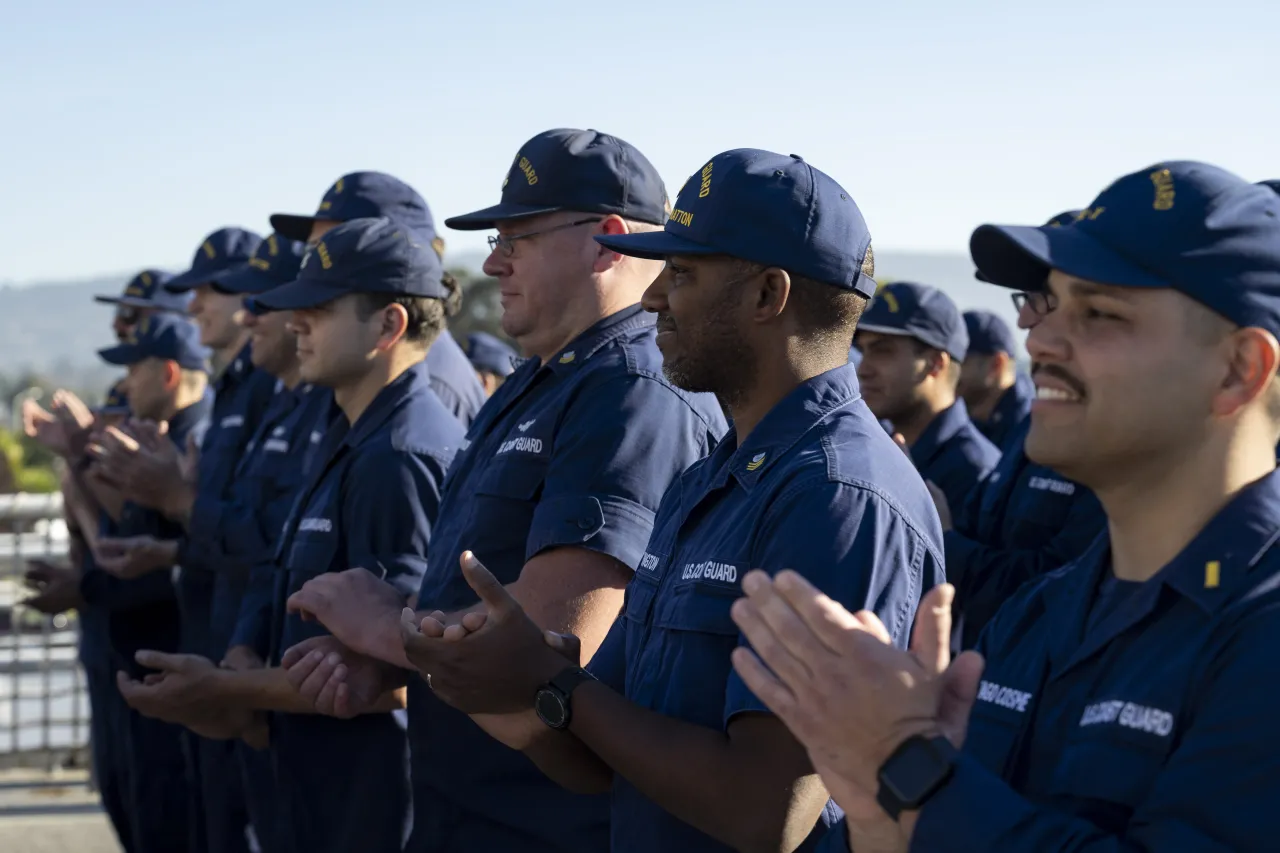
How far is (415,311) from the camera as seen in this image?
5.01m

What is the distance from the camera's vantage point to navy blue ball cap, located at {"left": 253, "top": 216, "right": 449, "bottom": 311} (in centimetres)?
490

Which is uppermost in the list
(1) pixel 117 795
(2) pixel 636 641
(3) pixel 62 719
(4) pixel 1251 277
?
(4) pixel 1251 277

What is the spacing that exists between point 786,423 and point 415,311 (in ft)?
7.73

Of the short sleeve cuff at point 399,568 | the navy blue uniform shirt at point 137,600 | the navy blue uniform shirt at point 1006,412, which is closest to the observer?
the short sleeve cuff at point 399,568

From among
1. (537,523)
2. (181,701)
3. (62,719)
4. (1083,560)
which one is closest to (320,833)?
(181,701)

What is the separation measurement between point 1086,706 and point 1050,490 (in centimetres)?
322

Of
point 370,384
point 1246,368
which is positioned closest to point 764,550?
point 1246,368

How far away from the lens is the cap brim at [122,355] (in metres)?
7.96

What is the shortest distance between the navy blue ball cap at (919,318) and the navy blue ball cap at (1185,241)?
4605mm

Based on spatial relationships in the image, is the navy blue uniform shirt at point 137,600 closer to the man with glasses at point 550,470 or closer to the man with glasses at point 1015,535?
the man with glasses at point 550,470

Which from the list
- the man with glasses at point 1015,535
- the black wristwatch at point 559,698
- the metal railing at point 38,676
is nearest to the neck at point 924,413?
the man with glasses at point 1015,535

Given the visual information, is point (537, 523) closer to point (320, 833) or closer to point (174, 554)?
point (320, 833)

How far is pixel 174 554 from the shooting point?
20.6ft

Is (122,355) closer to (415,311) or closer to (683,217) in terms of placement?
(415,311)
